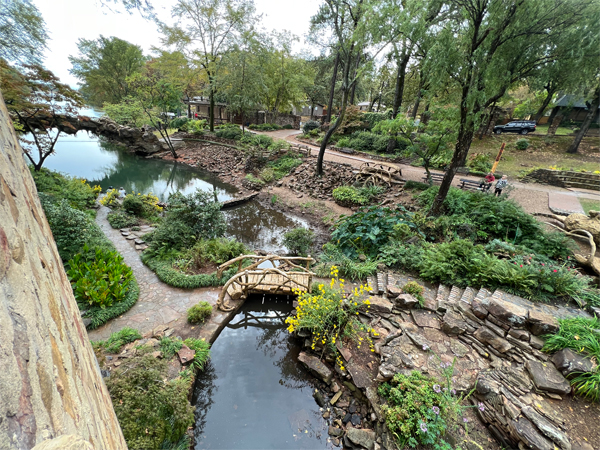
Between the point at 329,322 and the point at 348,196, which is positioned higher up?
the point at 348,196

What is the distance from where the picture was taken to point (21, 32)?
7062 millimetres

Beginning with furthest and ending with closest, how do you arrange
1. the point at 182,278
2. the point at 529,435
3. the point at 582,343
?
the point at 182,278
the point at 582,343
the point at 529,435

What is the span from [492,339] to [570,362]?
88 centimetres

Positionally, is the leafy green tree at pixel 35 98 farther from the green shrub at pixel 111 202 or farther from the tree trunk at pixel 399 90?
the tree trunk at pixel 399 90

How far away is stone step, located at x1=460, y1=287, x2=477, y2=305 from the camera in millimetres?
4898

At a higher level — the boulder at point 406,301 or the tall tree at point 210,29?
the tall tree at point 210,29

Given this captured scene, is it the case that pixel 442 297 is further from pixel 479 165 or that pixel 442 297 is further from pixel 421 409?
pixel 479 165

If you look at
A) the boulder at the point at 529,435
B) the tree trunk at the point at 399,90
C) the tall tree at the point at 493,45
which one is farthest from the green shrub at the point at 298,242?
the tree trunk at the point at 399,90

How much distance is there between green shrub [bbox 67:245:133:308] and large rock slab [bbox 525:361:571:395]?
698 cm

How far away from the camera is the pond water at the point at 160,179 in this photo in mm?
9562

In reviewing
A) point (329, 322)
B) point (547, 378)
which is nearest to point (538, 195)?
point (547, 378)

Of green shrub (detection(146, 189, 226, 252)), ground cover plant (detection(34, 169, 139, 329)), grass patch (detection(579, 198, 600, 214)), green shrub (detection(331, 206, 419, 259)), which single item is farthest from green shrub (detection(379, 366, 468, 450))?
grass patch (detection(579, 198, 600, 214))

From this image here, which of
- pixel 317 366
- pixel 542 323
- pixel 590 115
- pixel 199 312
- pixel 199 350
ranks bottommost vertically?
pixel 317 366

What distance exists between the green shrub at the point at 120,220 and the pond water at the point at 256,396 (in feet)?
17.2
